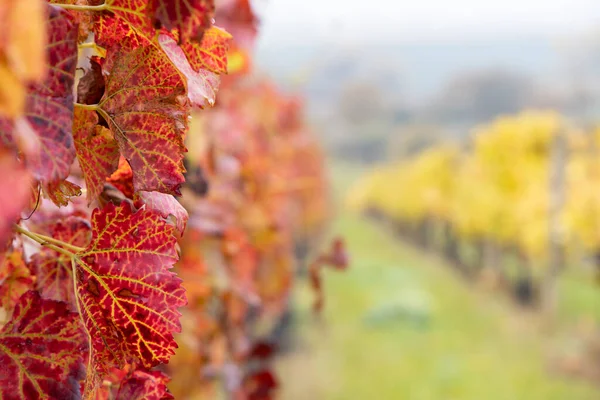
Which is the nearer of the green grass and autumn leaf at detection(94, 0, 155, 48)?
autumn leaf at detection(94, 0, 155, 48)

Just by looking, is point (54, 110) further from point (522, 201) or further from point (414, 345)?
point (522, 201)

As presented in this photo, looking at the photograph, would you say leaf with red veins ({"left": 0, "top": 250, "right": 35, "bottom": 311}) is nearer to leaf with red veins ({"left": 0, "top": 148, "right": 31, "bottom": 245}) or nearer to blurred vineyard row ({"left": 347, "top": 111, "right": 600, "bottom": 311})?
leaf with red veins ({"left": 0, "top": 148, "right": 31, "bottom": 245})

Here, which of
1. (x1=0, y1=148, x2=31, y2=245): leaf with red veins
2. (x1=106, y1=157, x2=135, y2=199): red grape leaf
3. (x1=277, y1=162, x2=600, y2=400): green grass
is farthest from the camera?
(x1=277, y1=162, x2=600, y2=400): green grass

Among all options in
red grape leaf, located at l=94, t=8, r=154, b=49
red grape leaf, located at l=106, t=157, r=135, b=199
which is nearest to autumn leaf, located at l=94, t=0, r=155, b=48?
red grape leaf, located at l=94, t=8, r=154, b=49

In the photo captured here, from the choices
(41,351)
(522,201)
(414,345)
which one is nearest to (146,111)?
(41,351)

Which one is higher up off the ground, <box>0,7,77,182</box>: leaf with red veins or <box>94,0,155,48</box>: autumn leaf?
<box>94,0,155,48</box>: autumn leaf

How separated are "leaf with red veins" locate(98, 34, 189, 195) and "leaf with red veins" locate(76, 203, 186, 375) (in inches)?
1.0

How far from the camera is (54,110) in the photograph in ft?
0.93

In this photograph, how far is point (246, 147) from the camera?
2758 mm

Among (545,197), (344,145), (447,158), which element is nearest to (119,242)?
(545,197)

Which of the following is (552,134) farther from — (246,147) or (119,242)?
(119,242)

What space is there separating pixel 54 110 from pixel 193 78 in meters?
0.12

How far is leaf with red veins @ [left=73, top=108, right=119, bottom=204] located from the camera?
1.24ft

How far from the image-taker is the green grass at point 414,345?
8.54 meters
